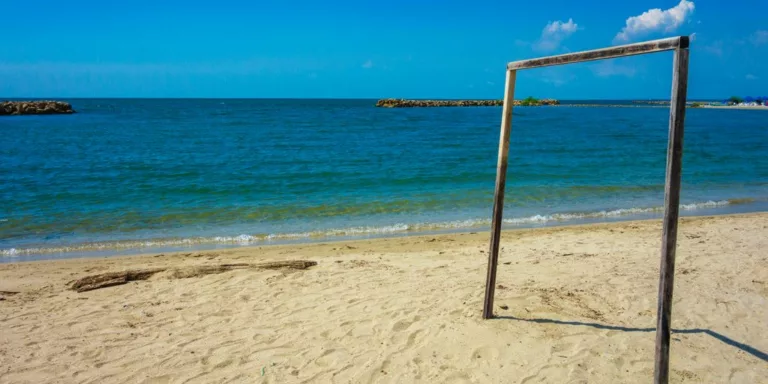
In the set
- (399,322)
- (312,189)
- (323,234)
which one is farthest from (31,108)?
(399,322)

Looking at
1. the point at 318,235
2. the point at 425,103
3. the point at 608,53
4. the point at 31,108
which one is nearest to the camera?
the point at 608,53

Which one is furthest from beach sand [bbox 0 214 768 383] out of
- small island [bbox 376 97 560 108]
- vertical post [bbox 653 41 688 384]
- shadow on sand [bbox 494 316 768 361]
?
small island [bbox 376 97 560 108]

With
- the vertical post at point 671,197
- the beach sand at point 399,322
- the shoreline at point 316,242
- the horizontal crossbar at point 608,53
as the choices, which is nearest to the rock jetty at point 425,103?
the shoreline at point 316,242

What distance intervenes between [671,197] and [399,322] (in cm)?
274

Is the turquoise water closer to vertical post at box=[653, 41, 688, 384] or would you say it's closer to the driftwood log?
the driftwood log

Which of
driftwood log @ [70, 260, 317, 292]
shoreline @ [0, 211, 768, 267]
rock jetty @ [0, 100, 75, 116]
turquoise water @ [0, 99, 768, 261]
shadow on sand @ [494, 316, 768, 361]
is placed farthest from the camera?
rock jetty @ [0, 100, 75, 116]

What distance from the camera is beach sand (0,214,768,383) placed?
4.30 metres

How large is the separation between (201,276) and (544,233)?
6.08 metres

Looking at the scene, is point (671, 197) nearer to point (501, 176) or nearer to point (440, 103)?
point (501, 176)

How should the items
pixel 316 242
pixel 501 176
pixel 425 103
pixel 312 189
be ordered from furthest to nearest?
pixel 425 103 → pixel 312 189 → pixel 316 242 → pixel 501 176

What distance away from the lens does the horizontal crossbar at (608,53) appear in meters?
3.20

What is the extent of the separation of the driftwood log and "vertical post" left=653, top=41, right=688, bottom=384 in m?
4.64

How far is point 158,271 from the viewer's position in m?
7.07

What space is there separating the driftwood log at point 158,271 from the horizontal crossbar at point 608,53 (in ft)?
13.4
